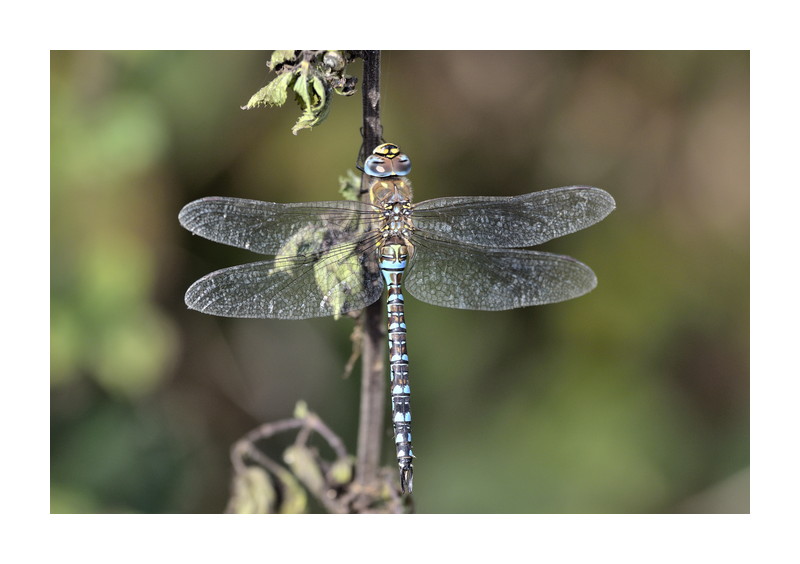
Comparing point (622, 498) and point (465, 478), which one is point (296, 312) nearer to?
point (465, 478)

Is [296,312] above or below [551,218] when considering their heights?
below

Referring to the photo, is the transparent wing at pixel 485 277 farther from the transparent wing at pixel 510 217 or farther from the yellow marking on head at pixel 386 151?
the yellow marking on head at pixel 386 151

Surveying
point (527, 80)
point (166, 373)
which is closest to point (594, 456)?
point (527, 80)

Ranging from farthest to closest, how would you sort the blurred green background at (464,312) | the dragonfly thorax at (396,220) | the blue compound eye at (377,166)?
the blurred green background at (464,312)
the dragonfly thorax at (396,220)
the blue compound eye at (377,166)

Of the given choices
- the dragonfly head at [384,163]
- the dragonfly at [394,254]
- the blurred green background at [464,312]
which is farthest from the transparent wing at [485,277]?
the blurred green background at [464,312]

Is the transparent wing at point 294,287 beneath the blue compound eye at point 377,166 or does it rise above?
beneath

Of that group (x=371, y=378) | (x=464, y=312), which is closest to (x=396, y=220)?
(x=371, y=378)
